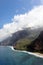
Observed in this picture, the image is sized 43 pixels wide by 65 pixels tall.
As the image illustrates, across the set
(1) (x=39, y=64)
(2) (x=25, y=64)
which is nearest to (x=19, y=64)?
(2) (x=25, y=64)

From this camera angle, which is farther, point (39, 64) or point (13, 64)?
point (13, 64)

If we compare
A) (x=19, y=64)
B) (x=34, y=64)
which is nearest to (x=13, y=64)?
(x=19, y=64)

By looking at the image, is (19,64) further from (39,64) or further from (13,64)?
(39,64)

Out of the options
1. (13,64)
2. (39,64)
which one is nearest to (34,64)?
(39,64)

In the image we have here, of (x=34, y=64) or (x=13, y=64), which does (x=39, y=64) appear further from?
(x=13, y=64)

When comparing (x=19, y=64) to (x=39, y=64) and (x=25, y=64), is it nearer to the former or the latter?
(x=25, y=64)

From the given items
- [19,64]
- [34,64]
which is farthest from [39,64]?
[19,64]
